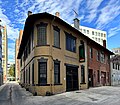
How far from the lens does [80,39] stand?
2803 cm

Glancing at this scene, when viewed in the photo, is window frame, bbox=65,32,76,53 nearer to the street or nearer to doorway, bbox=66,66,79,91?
doorway, bbox=66,66,79,91

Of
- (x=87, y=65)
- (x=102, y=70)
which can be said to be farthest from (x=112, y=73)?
(x=87, y=65)

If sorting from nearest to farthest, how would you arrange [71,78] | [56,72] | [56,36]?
[56,72] → [56,36] → [71,78]

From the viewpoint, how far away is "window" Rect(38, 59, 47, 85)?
2009 centimetres

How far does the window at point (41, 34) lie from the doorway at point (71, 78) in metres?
4.92

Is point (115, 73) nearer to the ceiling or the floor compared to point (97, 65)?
nearer to the floor

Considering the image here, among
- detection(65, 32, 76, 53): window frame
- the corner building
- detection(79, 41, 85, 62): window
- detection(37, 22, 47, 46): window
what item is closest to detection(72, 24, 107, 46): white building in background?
detection(79, 41, 85, 62): window

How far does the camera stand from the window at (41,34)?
814 inches

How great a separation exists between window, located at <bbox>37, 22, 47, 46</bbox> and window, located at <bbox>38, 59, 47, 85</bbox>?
6.19 ft

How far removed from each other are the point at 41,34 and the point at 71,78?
6995 mm

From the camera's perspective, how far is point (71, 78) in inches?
979

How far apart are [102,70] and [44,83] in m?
20.1

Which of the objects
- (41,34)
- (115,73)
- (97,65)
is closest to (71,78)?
(41,34)

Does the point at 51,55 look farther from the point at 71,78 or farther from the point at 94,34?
the point at 94,34
